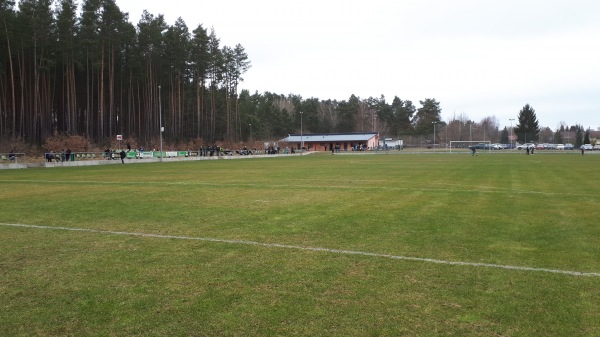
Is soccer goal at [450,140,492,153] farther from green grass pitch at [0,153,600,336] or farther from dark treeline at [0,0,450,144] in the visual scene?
green grass pitch at [0,153,600,336]

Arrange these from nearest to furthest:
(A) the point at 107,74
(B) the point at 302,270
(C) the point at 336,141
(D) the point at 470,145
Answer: (B) the point at 302,270, (A) the point at 107,74, (D) the point at 470,145, (C) the point at 336,141

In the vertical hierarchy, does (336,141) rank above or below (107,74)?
below

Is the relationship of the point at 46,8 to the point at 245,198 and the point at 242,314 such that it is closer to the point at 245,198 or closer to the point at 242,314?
the point at 245,198

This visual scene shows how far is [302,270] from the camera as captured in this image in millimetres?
5980

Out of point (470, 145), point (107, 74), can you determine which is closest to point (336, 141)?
point (470, 145)

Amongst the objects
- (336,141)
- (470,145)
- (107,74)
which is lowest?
(470,145)

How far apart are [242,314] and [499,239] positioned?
546 cm

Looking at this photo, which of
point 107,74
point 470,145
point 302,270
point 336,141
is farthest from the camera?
point 336,141

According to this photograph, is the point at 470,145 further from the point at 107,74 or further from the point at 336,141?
the point at 107,74

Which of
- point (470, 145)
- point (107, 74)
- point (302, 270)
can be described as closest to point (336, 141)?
point (470, 145)

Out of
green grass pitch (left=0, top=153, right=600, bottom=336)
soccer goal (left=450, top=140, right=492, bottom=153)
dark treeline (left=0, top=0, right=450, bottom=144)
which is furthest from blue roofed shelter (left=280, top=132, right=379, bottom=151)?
green grass pitch (left=0, top=153, right=600, bottom=336)

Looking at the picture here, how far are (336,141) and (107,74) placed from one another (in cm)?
7017

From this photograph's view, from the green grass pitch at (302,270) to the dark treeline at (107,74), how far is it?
145 ft

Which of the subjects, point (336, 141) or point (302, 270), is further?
point (336, 141)
